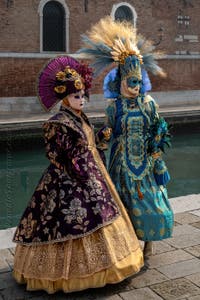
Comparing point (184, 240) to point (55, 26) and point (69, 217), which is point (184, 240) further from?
point (55, 26)

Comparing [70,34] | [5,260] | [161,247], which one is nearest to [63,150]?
[5,260]

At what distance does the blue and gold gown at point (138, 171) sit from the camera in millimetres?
3736

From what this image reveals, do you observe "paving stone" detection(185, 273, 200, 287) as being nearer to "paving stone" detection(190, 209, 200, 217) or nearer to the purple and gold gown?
the purple and gold gown

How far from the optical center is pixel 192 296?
3.25m

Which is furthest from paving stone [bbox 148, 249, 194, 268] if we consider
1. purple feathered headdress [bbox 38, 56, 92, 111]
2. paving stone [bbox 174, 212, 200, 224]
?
purple feathered headdress [bbox 38, 56, 92, 111]

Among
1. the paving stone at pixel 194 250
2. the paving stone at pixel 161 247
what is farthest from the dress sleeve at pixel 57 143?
the paving stone at pixel 194 250

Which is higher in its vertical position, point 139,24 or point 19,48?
point 139,24

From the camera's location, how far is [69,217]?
319 cm

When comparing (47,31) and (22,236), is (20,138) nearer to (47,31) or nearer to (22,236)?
(47,31)

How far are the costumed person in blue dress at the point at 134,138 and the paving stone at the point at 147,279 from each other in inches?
11.1

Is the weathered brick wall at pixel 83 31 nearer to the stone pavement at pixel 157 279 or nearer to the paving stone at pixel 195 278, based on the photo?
the stone pavement at pixel 157 279

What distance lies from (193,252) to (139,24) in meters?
15.3

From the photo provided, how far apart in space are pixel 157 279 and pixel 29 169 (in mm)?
6690

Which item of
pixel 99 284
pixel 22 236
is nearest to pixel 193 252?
pixel 99 284
